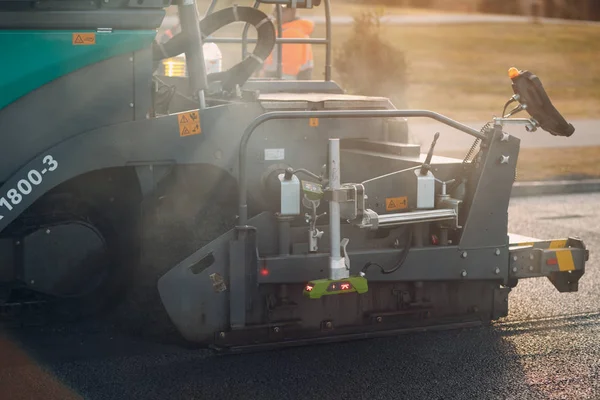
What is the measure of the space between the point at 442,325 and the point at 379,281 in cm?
59

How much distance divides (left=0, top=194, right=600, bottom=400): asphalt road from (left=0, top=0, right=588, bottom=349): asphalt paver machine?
0.58 feet

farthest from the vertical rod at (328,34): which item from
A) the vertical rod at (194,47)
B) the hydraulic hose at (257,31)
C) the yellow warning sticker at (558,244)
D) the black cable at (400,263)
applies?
the yellow warning sticker at (558,244)

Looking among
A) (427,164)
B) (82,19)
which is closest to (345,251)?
(427,164)

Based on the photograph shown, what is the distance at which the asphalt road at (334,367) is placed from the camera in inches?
201

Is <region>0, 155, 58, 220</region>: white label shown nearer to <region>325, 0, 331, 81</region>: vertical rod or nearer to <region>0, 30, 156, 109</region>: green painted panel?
<region>0, 30, 156, 109</region>: green painted panel

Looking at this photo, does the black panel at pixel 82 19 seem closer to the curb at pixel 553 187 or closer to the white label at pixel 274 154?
the white label at pixel 274 154

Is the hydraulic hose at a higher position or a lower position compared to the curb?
higher

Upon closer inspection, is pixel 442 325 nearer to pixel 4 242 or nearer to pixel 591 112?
pixel 4 242

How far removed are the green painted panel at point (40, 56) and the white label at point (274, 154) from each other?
1.12 m

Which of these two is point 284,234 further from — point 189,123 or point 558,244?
point 558,244

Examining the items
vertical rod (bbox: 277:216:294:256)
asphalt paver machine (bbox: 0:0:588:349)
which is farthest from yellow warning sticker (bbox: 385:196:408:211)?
vertical rod (bbox: 277:216:294:256)

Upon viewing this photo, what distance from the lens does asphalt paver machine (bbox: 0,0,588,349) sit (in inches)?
215

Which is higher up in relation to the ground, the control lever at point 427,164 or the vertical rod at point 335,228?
the control lever at point 427,164

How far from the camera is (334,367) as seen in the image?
18.1ft
